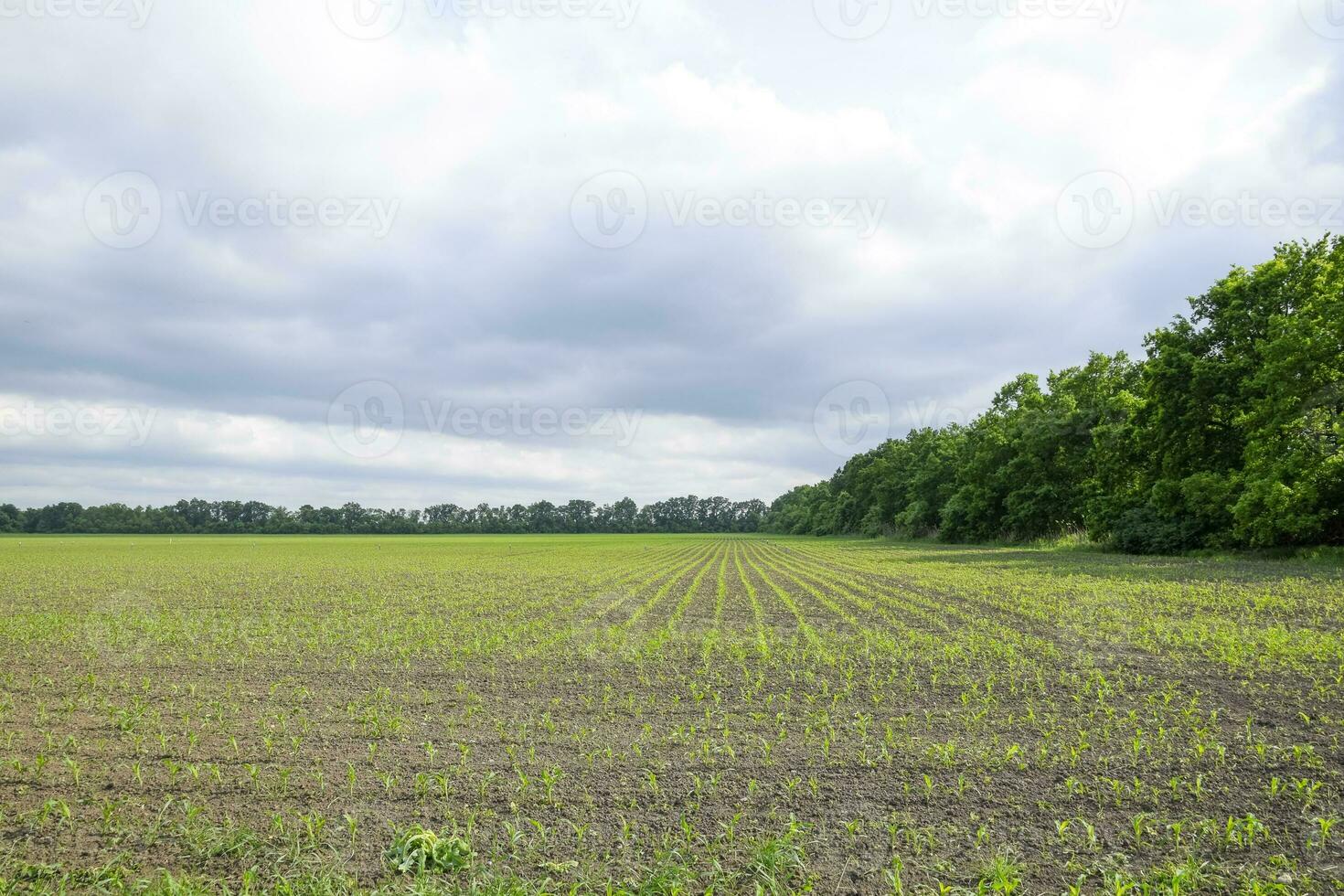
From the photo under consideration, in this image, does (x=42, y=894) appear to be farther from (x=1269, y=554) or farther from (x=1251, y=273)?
(x=1251, y=273)

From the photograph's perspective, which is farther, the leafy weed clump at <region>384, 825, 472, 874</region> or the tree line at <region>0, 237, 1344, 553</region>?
the tree line at <region>0, 237, 1344, 553</region>

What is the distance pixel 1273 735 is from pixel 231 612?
A: 24180 millimetres

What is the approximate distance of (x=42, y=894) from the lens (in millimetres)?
5262

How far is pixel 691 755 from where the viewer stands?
27.5 ft

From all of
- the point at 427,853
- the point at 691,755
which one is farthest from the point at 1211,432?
the point at 427,853

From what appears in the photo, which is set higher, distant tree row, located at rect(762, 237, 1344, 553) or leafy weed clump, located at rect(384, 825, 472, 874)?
distant tree row, located at rect(762, 237, 1344, 553)

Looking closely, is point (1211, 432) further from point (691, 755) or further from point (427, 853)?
point (427, 853)

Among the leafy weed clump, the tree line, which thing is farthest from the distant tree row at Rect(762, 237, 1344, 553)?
the leafy weed clump

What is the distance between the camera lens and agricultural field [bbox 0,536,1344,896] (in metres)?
5.76

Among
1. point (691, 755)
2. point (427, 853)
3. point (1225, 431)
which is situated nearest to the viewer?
point (427, 853)

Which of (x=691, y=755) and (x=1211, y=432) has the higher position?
(x=1211, y=432)

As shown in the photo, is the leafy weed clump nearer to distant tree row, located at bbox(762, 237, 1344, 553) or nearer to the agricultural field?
the agricultural field

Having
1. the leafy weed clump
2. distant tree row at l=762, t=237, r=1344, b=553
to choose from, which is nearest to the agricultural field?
the leafy weed clump

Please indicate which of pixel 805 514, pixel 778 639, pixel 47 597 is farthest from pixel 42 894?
pixel 805 514
